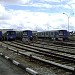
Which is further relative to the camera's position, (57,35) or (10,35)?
(57,35)

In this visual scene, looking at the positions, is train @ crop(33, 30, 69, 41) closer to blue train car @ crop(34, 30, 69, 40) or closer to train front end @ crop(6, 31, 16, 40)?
blue train car @ crop(34, 30, 69, 40)

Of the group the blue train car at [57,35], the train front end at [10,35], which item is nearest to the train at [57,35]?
the blue train car at [57,35]

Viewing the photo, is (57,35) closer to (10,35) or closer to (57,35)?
(57,35)

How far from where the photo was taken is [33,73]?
13000 mm

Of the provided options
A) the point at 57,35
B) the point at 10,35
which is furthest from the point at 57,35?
the point at 10,35

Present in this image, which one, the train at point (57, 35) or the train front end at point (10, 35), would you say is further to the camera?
the train front end at point (10, 35)

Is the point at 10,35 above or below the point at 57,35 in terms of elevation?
above

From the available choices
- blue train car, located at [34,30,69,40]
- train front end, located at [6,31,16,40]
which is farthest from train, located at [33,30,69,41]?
train front end, located at [6,31,16,40]

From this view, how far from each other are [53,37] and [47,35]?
7867mm

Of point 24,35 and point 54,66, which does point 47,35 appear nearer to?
point 24,35

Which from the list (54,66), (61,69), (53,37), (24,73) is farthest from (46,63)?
(53,37)

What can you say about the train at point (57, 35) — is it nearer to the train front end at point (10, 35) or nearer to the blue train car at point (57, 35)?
the blue train car at point (57, 35)

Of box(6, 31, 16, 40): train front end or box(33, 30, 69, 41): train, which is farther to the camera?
box(6, 31, 16, 40): train front end

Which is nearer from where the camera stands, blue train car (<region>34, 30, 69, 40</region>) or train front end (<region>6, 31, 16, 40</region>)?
blue train car (<region>34, 30, 69, 40</region>)
